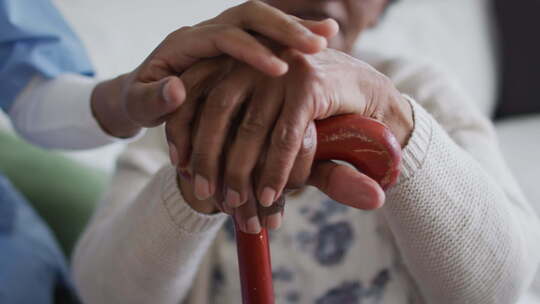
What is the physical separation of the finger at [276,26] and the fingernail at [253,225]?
8cm

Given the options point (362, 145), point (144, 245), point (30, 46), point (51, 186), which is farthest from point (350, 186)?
point (51, 186)

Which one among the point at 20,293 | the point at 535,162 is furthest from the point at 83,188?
the point at 535,162

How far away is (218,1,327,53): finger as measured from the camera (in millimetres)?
239

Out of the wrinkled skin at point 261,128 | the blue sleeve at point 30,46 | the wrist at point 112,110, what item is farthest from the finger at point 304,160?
the blue sleeve at point 30,46

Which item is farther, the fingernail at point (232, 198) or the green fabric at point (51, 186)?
the green fabric at point (51, 186)

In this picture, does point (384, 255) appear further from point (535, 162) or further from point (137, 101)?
point (535, 162)

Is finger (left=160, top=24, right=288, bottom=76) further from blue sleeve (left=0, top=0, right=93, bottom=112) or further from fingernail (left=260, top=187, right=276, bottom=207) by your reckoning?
blue sleeve (left=0, top=0, right=93, bottom=112)

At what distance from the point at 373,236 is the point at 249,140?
10.9 inches

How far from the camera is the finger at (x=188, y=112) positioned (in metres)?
0.27

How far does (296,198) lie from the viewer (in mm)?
521

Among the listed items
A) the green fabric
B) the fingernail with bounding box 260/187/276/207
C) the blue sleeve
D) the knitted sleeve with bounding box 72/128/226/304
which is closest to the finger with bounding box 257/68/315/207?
the fingernail with bounding box 260/187/276/207

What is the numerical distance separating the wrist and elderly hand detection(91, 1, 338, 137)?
0.15ft

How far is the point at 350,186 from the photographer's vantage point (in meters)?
0.25

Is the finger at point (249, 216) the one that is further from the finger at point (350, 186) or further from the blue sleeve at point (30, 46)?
the blue sleeve at point (30, 46)
